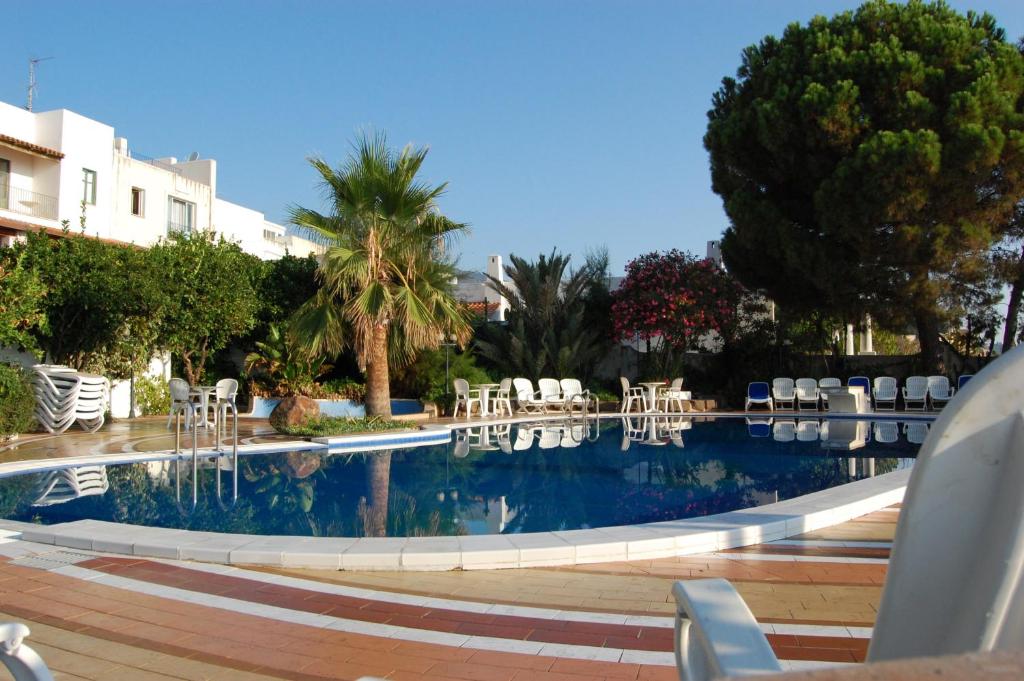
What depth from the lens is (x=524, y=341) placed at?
891 inches

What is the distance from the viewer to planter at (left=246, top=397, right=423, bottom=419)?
64.0 feet

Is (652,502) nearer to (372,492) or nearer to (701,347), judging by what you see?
(372,492)

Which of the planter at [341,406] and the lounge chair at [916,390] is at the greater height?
the lounge chair at [916,390]

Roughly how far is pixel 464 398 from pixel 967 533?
17.8 meters

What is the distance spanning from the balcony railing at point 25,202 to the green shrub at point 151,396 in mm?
7150

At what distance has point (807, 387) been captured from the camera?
72.1 feet

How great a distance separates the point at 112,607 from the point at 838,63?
64.5 ft

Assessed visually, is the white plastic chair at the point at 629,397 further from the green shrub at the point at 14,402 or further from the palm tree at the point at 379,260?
the green shrub at the point at 14,402

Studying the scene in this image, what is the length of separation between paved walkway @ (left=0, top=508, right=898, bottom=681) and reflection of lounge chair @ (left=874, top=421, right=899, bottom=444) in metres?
10.3

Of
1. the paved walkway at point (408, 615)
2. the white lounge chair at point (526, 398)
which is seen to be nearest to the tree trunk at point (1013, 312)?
the white lounge chair at point (526, 398)

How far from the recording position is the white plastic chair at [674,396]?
66.0 feet

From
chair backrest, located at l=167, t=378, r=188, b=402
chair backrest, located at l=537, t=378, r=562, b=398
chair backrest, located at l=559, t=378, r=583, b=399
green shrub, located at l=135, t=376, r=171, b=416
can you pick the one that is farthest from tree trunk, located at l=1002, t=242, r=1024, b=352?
green shrub, located at l=135, t=376, r=171, b=416

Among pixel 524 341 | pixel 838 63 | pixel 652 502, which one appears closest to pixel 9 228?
pixel 524 341

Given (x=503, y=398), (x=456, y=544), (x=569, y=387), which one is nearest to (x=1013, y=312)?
(x=569, y=387)
